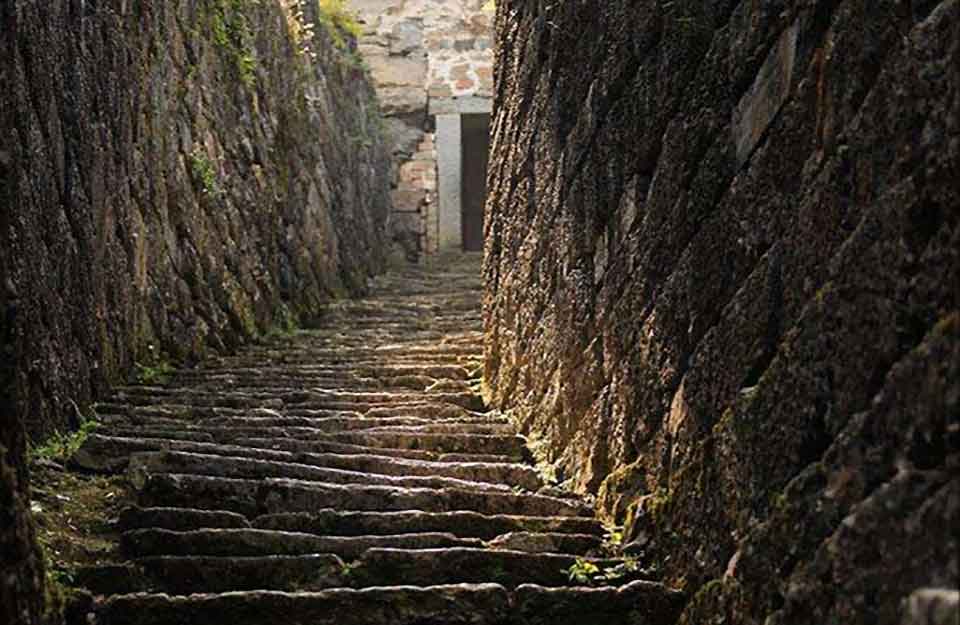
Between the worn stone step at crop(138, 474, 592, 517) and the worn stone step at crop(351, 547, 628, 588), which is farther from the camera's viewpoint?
the worn stone step at crop(138, 474, 592, 517)

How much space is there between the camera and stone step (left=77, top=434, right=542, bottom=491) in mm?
4426

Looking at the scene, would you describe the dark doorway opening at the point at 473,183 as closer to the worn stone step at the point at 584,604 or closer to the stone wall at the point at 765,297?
the stone wall at the point at 765,297

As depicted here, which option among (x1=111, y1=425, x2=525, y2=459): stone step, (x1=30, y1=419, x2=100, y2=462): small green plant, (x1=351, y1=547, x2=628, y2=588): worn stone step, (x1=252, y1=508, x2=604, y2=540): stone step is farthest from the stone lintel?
(x1=351, y1=547, x2=628, y2=588): worn stone step

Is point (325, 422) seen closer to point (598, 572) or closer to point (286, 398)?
point (286, 398)

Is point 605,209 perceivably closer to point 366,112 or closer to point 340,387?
point 340,387

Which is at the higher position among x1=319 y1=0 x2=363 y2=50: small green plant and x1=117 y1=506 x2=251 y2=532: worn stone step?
A: x1=319 y1=0 x2=363 y2=50: small green plant

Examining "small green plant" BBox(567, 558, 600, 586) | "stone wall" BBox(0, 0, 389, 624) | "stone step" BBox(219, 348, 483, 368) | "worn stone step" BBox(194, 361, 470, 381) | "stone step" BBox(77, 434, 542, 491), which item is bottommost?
"stone step" BBox(219, 348, 483, 368)

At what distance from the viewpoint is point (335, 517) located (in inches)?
148

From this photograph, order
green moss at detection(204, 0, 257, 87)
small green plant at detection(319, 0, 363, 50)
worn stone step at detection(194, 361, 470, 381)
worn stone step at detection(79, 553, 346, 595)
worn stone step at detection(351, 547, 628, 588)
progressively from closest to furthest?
worn stone step at detection(79, 553, 346, 595), worn stone step at detection(351, 547, 628, 588), worn stone step at detection(194, 361, 470, 381), green moss at detection(204, 0, 257, 87), small green plant at detection(319, 0, 363, 50)

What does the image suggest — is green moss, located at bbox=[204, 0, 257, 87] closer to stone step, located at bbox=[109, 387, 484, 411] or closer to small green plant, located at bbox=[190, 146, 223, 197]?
small green plant, located at bbox=[190, 146, 223, 197]

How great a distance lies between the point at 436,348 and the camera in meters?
7.30

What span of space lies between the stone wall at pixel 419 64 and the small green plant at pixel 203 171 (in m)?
6.61

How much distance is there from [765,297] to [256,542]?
1.62 meters

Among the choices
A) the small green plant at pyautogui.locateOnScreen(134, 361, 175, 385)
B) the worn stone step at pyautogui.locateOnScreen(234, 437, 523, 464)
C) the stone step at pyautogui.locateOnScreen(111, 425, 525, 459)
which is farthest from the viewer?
the small green plant at pyautogui.locateOnScreen(134, 361, 175, 385)
